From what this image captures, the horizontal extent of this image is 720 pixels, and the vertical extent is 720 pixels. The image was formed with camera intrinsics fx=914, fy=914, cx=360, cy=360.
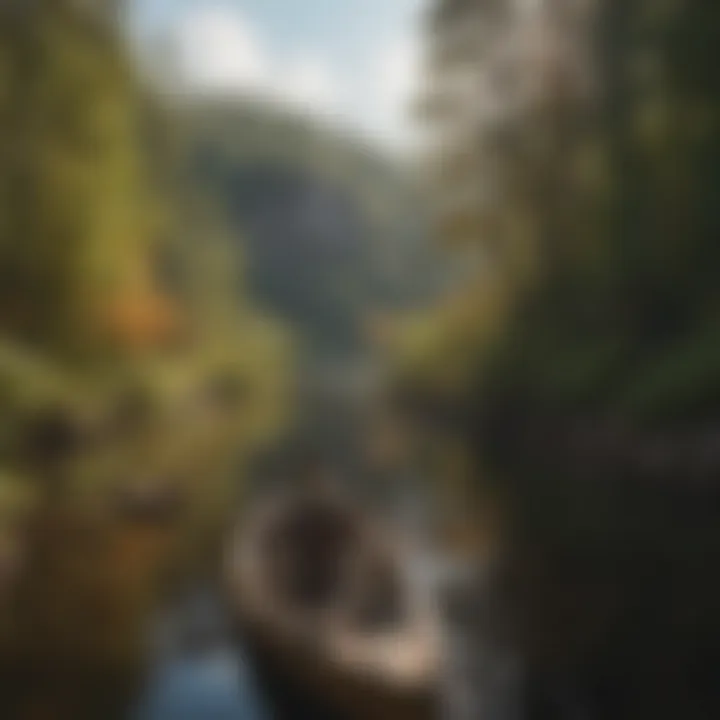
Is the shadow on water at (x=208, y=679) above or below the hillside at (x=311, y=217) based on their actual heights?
below

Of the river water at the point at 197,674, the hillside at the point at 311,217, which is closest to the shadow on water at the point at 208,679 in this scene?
the river water at the point at 197,674

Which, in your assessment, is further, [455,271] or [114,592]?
[455,271]

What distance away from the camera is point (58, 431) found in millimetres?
1493

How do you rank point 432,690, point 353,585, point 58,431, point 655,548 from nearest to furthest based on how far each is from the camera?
point 432,690 < point 58,431 < point 353,585 < point 655,548

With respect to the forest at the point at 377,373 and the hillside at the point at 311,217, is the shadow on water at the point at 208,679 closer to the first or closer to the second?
the forest at the point at 377,373

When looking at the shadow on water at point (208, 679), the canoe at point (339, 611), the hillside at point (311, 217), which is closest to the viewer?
the canoe at point (339, 611)

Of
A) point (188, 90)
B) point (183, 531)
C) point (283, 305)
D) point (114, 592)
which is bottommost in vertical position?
point (114, 592)

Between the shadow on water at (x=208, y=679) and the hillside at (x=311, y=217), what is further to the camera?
the hillside at (x=311, y=217)

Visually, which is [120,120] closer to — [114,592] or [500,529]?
[114,592]

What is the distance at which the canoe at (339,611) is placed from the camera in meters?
1.19

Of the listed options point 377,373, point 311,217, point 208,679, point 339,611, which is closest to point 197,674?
point 208,679

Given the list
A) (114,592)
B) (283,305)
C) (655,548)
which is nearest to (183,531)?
(114,592)

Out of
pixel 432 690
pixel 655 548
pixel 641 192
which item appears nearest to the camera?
pixel 432 690

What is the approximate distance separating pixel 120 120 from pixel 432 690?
42.0 inches
